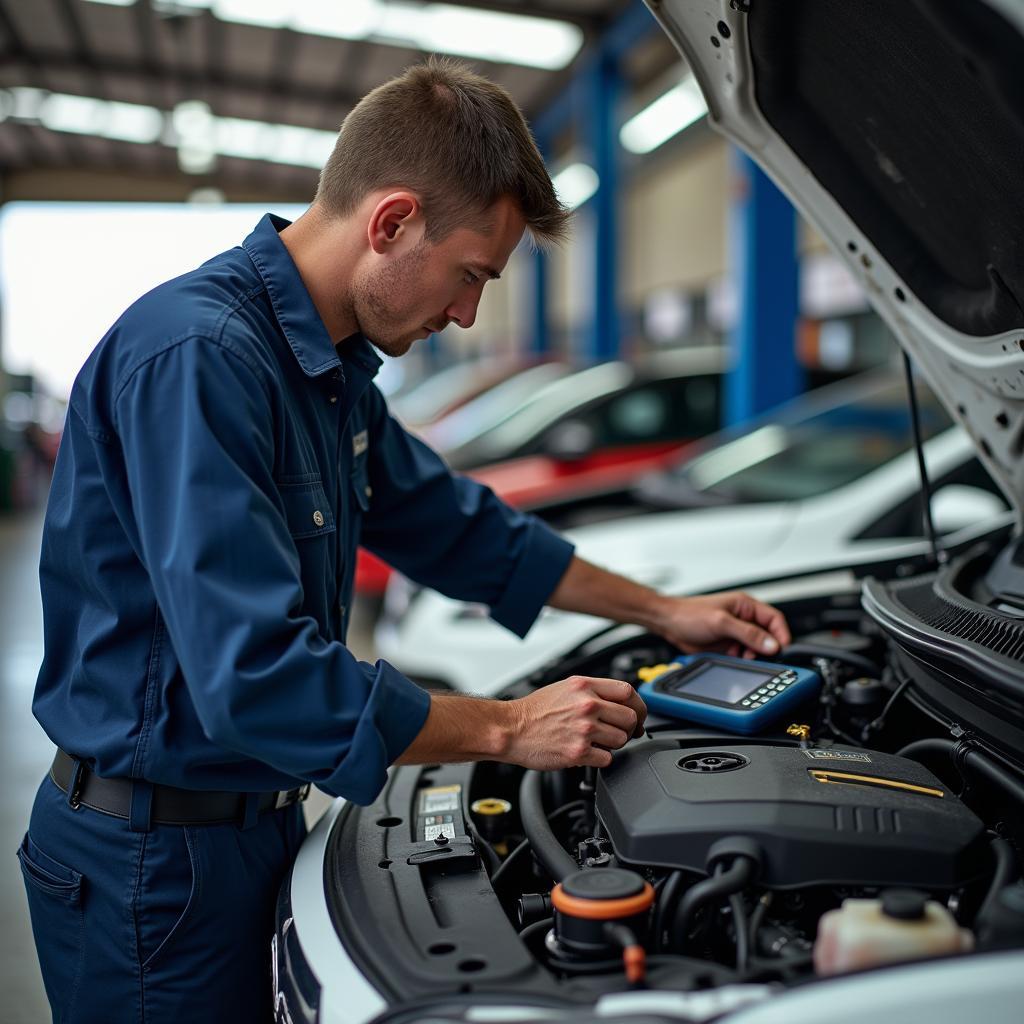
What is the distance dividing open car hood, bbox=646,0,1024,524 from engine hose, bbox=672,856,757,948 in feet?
2.67

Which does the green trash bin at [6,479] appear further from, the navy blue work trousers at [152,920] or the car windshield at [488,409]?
the navy blue work trousers at [152,920]

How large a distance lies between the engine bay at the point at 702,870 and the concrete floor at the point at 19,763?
141 centimetres

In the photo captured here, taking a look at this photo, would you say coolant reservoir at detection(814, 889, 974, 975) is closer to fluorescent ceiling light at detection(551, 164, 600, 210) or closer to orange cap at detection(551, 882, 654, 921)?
orange cap at detection(551, 882, 654, 921)

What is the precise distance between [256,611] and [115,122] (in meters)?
15.2

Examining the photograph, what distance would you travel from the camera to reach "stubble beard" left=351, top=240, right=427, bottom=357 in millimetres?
1300

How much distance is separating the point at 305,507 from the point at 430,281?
318mm

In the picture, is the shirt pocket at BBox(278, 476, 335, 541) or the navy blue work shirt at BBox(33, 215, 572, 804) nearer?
the navy blue work shirt at BBox(33, 215, 572, 804)

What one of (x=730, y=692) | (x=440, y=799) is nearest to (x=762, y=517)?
(x=730, y=692)

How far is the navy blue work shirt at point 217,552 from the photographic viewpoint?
3.49 feet

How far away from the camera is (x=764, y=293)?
562 cm

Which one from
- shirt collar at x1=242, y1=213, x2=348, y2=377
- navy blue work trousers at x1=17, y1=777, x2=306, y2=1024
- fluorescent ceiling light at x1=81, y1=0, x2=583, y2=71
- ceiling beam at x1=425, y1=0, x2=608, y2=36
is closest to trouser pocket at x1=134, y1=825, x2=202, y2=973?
navy blue work trousers at x1=17, y1=777, x2=306, y2=1024

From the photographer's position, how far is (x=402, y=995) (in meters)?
0.99

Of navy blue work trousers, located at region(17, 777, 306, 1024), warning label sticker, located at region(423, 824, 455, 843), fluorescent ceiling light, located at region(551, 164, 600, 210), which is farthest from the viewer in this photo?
fluorescent ceiling light, located at region(551, 164, 600, 210)

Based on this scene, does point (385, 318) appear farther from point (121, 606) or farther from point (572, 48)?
point (572, 48)
